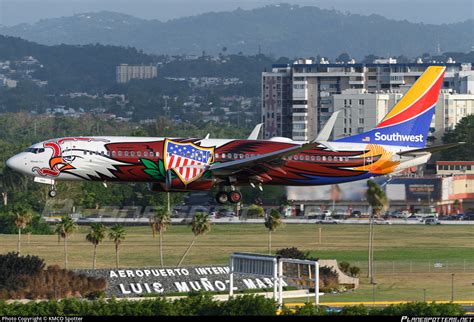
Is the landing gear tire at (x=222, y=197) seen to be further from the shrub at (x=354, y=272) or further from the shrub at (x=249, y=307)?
the shrub at (x=354, y=272)

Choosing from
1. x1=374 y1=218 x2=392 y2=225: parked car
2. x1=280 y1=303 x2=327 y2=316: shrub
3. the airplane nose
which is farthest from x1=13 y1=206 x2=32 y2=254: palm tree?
x1=280 y1=303 x2=327 y2=316: shrub

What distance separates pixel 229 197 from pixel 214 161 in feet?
10.6

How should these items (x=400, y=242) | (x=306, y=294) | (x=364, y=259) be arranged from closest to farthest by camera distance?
(x=306, y=294) → (x=364, y=259) → (x=400, y=242)

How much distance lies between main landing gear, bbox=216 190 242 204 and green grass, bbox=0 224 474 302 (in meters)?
22.4

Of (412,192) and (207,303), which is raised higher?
(412,192)

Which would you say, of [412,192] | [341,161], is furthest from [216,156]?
[412,192]

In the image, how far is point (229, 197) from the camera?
10081cm

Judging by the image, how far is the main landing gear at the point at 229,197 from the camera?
100 m

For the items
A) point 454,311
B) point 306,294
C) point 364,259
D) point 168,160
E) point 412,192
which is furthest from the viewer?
point 364,259

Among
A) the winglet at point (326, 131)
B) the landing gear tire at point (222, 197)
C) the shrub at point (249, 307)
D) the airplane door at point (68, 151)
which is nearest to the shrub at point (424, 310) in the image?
the shrub at point (249, 307)

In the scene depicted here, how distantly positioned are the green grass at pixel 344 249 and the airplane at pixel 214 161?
68.8 ft

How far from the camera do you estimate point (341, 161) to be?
101375 millimetres

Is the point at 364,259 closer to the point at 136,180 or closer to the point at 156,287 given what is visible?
the point at 156,287

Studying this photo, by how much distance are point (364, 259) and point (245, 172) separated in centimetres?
5394
